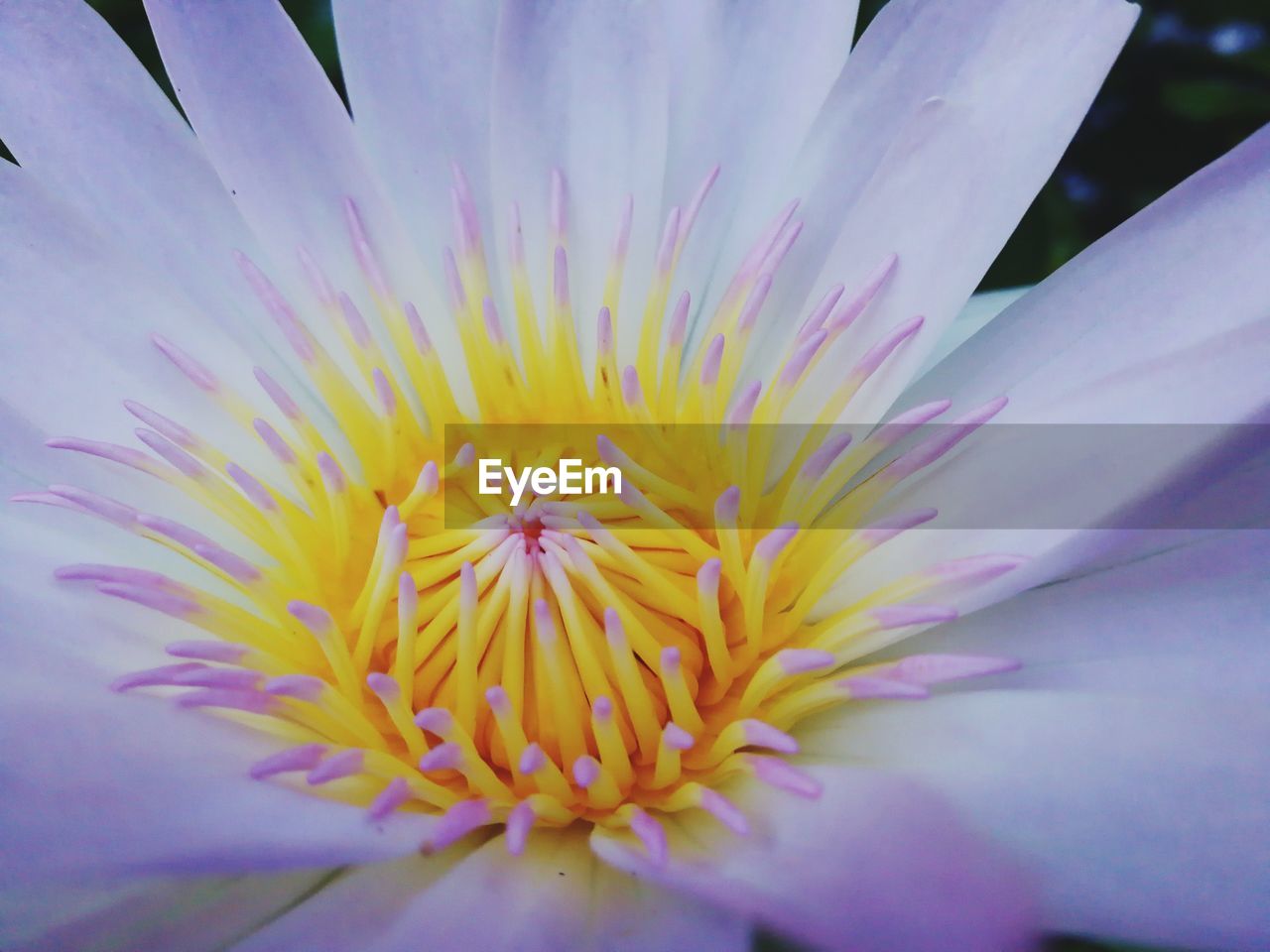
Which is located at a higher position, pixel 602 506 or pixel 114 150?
pixel 114 150

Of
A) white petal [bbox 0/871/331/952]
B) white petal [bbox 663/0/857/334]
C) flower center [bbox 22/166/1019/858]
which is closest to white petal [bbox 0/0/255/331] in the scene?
flower center [bbox 22/166/1019/858]

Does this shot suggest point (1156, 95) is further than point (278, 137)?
Yes

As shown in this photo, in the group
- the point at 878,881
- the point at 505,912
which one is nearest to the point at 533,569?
the point at 505,912

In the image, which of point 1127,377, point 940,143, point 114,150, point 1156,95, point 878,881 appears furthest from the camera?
point 1156,95

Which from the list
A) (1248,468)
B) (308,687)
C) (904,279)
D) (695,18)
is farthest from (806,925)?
(695,18)

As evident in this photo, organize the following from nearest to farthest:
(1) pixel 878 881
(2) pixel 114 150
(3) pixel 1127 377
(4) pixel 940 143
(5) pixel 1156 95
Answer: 1. (1) pixel 878 881
2. (3) pixel 1127 377
3. (4) pixel 940 143
4. (2) pixel 114 150
5. (5) pixel 1156 95

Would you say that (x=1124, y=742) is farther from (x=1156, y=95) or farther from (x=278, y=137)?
(x=1156, y=95)
